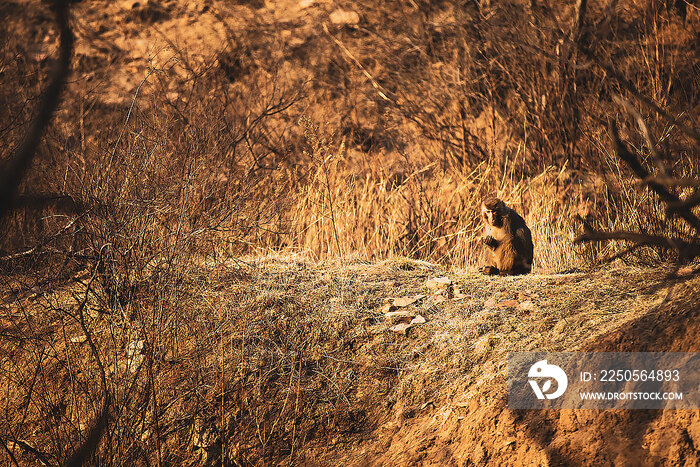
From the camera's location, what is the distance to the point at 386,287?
4.75 metres

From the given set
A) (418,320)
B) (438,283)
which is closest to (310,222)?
(438,283)

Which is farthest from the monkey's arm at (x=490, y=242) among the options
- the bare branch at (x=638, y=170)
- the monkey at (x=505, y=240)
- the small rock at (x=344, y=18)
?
the small rock at (x=344, y=18)

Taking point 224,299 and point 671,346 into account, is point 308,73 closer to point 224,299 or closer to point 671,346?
point 224,299

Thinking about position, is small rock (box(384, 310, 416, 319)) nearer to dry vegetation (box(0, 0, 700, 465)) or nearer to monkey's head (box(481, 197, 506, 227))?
dry vegetation (box(0, 0, 700, 465))

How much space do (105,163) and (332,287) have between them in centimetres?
182

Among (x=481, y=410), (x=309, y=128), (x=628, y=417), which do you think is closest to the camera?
(x=628, y=417)

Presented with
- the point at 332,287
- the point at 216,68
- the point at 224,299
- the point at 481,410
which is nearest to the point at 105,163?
the point at 224,299

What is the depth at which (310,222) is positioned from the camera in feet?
22.8

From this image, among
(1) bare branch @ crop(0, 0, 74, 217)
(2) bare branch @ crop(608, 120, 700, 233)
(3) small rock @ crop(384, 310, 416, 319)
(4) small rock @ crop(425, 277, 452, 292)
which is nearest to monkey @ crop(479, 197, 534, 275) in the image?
(4) small rock @ crop(425, 277, 452, 292)

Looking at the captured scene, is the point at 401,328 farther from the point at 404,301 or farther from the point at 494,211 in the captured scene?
the point at 494,211

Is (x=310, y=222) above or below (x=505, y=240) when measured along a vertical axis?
above

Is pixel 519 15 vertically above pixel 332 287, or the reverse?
pixel 519 15

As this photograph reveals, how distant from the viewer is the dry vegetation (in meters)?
3.54

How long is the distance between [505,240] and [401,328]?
49.5 inches
